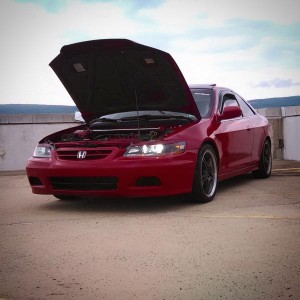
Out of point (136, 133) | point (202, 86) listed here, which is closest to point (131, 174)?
point (136, 133)

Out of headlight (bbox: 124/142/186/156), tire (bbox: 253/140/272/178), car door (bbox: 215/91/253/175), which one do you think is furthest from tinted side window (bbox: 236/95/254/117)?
headlight (bbox: 124/142/186/156)

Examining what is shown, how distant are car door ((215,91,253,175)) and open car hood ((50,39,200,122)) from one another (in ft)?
1.87

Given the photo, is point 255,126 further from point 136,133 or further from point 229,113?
point 136,133

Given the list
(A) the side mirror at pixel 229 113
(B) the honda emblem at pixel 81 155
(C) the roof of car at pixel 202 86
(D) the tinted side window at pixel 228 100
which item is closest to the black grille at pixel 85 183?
(B) the honda emblem at pixel 81 155

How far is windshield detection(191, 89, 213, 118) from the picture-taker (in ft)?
20.6

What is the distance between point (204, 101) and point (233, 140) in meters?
0.63

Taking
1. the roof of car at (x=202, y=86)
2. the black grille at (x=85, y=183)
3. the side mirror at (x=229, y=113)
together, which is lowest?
the black grille at (x=85, y=183)

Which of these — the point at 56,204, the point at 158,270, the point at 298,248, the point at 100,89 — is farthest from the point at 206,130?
the point at 158,270

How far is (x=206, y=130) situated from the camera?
5.88 m

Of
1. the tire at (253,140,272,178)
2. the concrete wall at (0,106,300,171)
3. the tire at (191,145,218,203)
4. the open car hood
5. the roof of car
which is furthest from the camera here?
the concrete wall at (0,106,300,171)

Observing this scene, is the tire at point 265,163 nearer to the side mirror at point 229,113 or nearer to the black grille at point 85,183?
the side mirror at point 229,113

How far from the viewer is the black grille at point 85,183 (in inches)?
212

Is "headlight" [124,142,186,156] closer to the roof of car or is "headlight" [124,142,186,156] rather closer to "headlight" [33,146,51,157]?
"headlight" [33,146,51,157]

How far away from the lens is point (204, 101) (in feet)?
21.4
